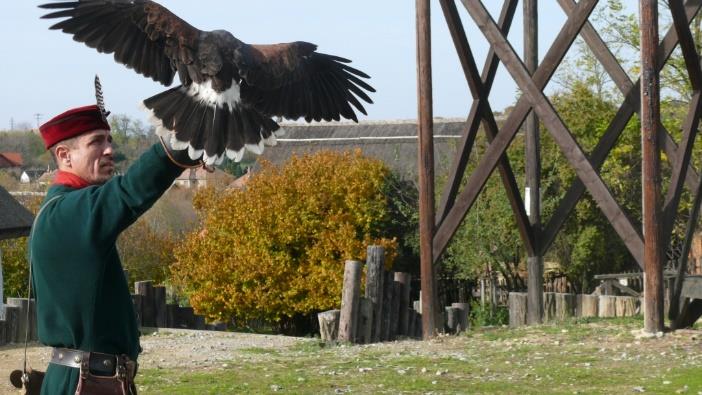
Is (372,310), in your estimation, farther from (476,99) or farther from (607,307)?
(607,307)

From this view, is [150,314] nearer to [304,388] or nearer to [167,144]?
[304,388]

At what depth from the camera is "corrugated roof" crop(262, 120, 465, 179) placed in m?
38.8

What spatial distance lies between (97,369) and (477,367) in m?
6.16

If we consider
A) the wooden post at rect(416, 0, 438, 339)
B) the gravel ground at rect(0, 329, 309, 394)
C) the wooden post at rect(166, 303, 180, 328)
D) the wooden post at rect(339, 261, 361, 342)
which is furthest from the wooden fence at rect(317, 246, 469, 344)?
the wooden post at rect(166, 303, 180, 328)

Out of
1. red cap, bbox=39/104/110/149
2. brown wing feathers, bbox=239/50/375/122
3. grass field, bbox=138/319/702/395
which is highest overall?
brown wing feathers, bbox=239/50/375/122

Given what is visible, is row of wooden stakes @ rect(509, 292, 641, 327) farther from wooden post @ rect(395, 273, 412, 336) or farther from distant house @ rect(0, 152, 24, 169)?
distant house @ rect(0, 152, 24, 169)

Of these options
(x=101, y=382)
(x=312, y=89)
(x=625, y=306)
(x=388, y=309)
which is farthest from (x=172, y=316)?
(x=101, y=382)

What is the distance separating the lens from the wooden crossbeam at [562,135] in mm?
11336

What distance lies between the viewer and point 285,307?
976 inches

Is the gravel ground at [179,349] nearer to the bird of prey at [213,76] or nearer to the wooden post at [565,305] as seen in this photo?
the wooden post at [565,305]

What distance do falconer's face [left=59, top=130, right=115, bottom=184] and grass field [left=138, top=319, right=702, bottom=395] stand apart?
4.89 metres

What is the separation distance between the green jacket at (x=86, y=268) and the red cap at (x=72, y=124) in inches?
7.3

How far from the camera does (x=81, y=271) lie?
4129 mm

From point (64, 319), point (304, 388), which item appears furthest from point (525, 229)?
point (64, 319)
